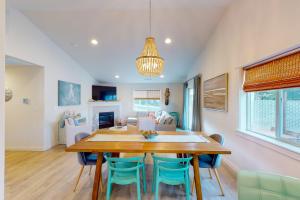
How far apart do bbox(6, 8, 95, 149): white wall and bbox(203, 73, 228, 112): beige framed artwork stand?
13.4 feet

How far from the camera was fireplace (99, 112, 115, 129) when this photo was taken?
7.81 m

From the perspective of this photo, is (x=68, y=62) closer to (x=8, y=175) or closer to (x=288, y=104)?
(x=8, y=175)

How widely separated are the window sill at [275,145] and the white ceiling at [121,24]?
248cm

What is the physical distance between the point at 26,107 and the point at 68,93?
1301mm

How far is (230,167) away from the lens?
3350mm

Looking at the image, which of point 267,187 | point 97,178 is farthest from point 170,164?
point 267,187

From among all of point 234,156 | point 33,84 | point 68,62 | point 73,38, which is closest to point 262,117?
point 234,156

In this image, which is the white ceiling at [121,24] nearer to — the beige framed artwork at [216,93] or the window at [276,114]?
the beige framed artwork at [216,93]

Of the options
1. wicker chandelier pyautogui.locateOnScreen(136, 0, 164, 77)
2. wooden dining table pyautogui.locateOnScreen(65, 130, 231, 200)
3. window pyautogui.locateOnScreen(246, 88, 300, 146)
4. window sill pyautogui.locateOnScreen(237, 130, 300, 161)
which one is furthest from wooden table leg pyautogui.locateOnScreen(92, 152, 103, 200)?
window pyautogui.locateOnScreen(246, 88, 300, 146)

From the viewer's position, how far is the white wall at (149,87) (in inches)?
349

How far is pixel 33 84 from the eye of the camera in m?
4.49

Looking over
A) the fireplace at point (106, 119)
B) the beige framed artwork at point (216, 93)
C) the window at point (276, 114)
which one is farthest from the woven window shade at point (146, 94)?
the window at point (276, 114)

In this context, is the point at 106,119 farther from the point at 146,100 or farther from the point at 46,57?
the point at 46,57

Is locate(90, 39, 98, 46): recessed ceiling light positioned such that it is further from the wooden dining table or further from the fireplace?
the fireplace
